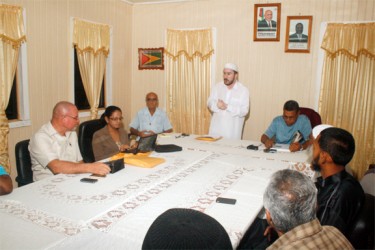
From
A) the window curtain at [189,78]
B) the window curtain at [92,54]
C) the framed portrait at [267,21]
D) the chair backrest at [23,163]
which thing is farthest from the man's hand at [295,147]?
the window curtain at [92,54]

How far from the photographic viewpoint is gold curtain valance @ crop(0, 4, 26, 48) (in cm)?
345

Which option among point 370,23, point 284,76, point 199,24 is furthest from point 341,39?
point 199,24

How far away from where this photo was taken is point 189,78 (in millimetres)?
5371

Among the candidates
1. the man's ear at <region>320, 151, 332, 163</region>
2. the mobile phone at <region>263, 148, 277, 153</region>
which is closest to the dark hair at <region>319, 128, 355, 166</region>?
the man's ear at <region>320, 151, 332, 163</region>

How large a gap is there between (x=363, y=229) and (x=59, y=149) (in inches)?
87.0

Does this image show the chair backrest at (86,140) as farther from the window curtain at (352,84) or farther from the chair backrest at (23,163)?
the window curtain at (352,84)

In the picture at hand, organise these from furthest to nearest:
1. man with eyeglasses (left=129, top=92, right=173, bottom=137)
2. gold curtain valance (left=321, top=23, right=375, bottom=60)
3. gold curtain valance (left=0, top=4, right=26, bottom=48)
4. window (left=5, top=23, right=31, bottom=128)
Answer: man with eyeglasses (left=129, top=92, right=173, bottom=137) < gold curtain valance (left=321, top=23, right=375, bottom=60) < window (left=5, top=23, right=31, bottom=128) < gold curtain valance (left=0, top=4, right=26, bottom=48)

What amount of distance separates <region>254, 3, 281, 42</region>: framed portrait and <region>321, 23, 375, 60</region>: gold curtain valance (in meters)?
0.70

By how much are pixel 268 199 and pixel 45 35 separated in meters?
3.77

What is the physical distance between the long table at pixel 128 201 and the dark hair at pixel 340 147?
0.50m

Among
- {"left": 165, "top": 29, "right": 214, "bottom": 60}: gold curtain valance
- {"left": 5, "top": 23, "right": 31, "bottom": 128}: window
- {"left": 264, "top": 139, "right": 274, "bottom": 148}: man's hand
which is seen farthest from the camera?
{"left": 165, "top": 29, "right": 214, "bottom": 60}: gold curtain valance

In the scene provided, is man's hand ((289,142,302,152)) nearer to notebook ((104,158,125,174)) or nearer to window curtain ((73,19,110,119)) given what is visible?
notebook ((104,158,125,174))

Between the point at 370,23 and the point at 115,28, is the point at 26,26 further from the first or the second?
the point at 370,23

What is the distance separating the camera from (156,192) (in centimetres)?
197
